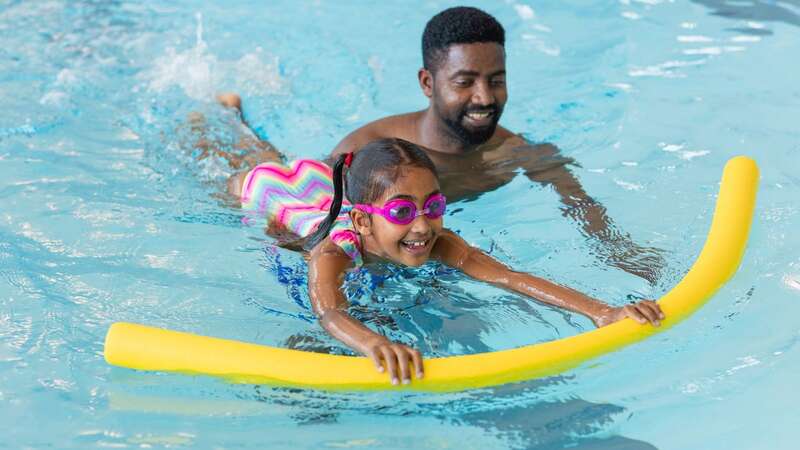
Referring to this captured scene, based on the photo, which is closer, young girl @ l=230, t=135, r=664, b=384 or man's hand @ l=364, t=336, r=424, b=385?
man's hand @ l=364, t=336, r=424, b=385

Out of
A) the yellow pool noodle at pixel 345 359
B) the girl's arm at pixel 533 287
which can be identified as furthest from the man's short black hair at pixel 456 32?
the yellow pool noodle at pixel 345 359

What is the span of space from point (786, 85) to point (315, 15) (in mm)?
3662

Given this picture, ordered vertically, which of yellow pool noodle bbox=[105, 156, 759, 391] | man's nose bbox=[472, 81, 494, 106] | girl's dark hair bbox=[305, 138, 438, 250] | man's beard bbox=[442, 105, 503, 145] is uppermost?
man's nose bbox=[472, 81, 494, 106]

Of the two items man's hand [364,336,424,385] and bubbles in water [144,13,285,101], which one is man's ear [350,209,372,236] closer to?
man's hand [364,336,424,385]

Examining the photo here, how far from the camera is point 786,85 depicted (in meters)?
6.21

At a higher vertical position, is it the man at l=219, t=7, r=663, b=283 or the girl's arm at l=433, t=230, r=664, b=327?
the man at l=219, t=7, r=663, b=283

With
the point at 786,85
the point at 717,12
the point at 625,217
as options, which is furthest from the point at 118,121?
the point at 717,12

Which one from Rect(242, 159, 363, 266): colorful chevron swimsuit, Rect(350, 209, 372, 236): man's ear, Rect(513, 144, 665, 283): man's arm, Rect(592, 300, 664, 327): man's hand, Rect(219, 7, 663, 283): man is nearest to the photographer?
Rect(592, 300, 664, 327): man's hand

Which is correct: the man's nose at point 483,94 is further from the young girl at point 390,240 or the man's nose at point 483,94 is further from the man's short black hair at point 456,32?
the young girl at point 390,240

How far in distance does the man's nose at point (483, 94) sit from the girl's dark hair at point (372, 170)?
1046mm

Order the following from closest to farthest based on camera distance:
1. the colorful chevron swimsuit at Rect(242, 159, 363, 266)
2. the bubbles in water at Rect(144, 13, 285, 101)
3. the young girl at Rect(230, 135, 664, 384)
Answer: the young girl at Rect(230, 135, 664, 384)
the colorful chevron swimsuit at Rect(242, 159, 363, 266)
the bubbles in water at Rect(144, 13, 285, 101)

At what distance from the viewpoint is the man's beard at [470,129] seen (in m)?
4.75

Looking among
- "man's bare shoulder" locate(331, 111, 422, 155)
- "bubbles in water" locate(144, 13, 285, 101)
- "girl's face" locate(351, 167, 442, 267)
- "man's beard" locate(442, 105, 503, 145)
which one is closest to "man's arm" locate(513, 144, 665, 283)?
"man's beard" locate(442, 105, 503, 145)

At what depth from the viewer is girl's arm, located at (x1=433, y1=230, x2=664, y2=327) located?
3271 millimetres
